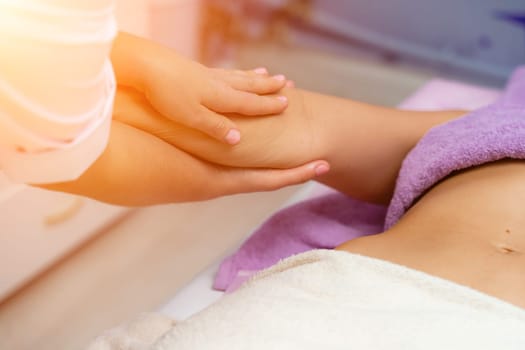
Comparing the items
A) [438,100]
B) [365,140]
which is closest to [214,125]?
[365,140]

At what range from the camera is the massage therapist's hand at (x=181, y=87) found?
2.42 ft

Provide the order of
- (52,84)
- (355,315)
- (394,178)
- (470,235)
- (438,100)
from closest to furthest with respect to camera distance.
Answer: (52,84) < (355,315) < (470,235) < (394,178) < (438,100)

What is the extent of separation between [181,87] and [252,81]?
12 centimetres

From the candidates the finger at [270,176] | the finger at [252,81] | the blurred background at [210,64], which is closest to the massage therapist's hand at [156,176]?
the finger at [270,176]

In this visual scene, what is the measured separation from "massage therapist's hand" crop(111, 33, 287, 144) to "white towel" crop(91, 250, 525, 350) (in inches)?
9.0

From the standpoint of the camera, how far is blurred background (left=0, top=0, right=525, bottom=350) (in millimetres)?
1052

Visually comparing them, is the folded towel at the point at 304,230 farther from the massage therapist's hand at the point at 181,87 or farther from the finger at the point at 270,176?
the massage therapist's hand at the point at 181,87

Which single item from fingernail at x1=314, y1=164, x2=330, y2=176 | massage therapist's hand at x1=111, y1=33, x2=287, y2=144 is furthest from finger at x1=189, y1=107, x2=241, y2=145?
fingernail at x1=314, y1=164, x2=330, y2=176

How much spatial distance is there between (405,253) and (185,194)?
1.01 feet

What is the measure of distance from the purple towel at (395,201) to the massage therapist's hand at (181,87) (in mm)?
227

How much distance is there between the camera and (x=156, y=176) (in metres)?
0.76

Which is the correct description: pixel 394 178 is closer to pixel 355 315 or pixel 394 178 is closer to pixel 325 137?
pixel 325 137

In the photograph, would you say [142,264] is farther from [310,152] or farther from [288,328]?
[288,328]

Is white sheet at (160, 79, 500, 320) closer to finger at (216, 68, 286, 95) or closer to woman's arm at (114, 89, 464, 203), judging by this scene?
woman's arm at (114, 89, 464, 203)
